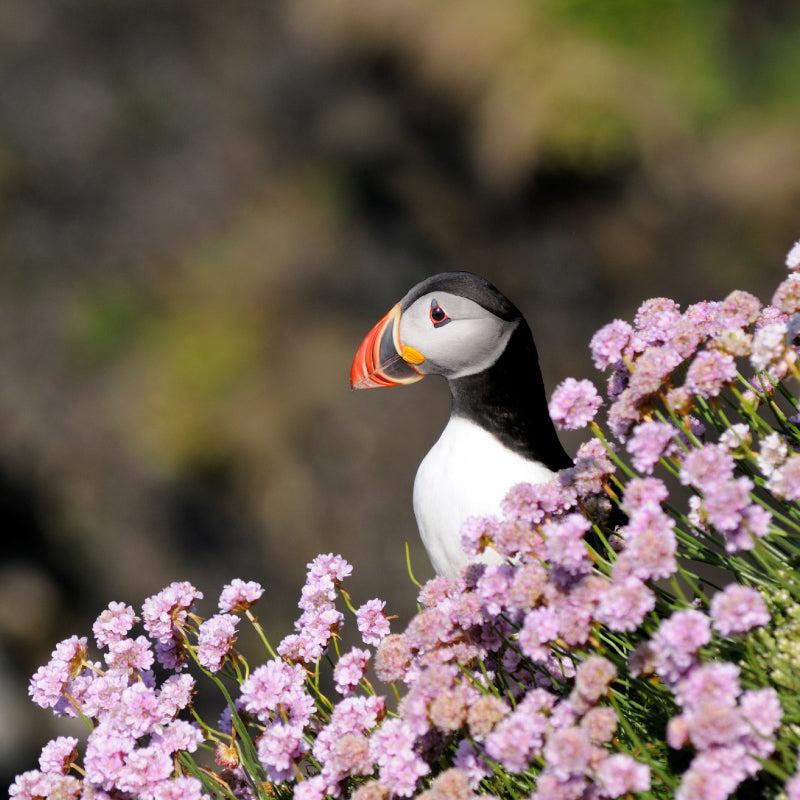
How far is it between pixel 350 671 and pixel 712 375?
70cm

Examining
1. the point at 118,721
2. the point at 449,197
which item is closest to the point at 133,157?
the point at 449,197

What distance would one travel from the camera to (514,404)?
2.66m

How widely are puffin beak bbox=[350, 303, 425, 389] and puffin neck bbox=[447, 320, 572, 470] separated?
114 millimetres

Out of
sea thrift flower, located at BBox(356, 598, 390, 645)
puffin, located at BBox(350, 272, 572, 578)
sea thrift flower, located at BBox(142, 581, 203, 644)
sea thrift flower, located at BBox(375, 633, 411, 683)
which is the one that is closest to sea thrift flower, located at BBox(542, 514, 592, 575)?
sea thrift flower, located at BBox(375, 633, 411, 683)

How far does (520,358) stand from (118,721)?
125cm

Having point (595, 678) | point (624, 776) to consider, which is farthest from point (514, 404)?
point (624, 776)

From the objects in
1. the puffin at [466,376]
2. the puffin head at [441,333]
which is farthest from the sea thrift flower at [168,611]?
the puffin head at [441,333]

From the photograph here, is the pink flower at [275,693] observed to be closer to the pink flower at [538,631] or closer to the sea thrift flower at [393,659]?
the sea thrift flower at [393,659]

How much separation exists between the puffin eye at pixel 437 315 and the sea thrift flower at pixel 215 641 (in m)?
Answer: 0.96

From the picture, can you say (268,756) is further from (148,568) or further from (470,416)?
(148,568)

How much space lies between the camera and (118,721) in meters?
1.80

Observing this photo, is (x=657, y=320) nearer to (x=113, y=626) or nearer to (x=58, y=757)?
(x=113, y=626)

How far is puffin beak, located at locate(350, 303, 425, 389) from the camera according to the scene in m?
2.69

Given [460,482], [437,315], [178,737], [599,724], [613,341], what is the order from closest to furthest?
1. [599,724]
2. [178,737]
3. [613,341]
4. [460,482]
5. [437,315]
